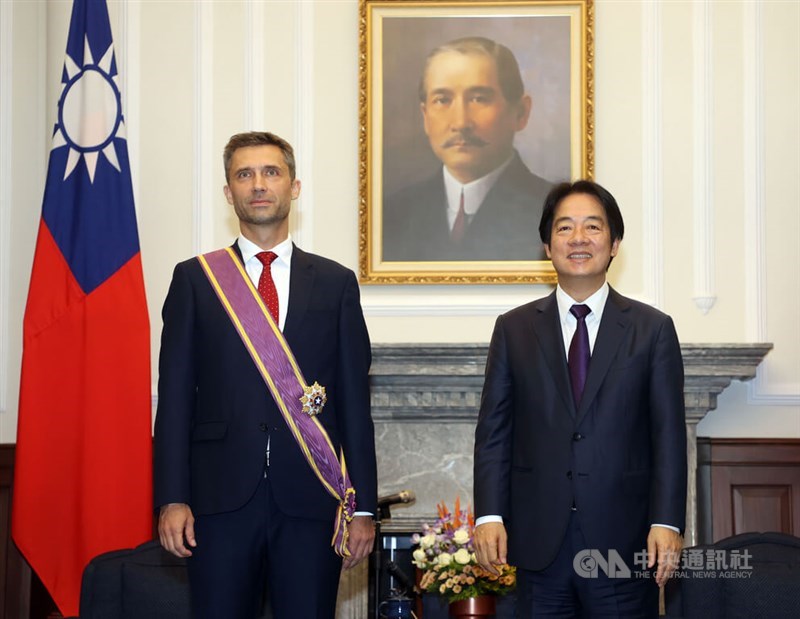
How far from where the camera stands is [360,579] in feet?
15.0

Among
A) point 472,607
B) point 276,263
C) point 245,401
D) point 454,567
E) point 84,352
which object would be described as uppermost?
point 276,263

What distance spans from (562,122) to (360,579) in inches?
86.0

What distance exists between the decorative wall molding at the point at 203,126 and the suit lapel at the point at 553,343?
7.71 feet

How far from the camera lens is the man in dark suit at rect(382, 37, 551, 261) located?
4.73 m

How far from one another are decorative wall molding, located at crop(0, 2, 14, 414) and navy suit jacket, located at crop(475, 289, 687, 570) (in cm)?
285

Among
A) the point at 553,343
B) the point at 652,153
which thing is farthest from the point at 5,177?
the point at 553,343

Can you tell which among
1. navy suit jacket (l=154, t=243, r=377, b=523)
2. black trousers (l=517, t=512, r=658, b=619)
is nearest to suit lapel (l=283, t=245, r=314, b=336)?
navy suit jacket (l=154, t=243, r=377, b=523)

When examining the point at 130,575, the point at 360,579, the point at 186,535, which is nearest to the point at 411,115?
the point at 360,579

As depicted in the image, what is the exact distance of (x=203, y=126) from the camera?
15.9ft

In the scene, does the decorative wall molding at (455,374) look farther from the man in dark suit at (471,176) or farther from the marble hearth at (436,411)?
the man in dark suit at (471,176)

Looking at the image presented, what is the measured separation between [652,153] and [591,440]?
8.03 ft

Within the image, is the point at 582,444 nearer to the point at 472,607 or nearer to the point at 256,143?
the point at 256,143

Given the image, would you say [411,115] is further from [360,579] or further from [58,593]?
[58,593]

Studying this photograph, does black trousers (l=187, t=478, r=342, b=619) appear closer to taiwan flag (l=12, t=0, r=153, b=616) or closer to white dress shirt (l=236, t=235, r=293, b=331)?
white dress shirt (l=236, t=235, r=293, b=331)
